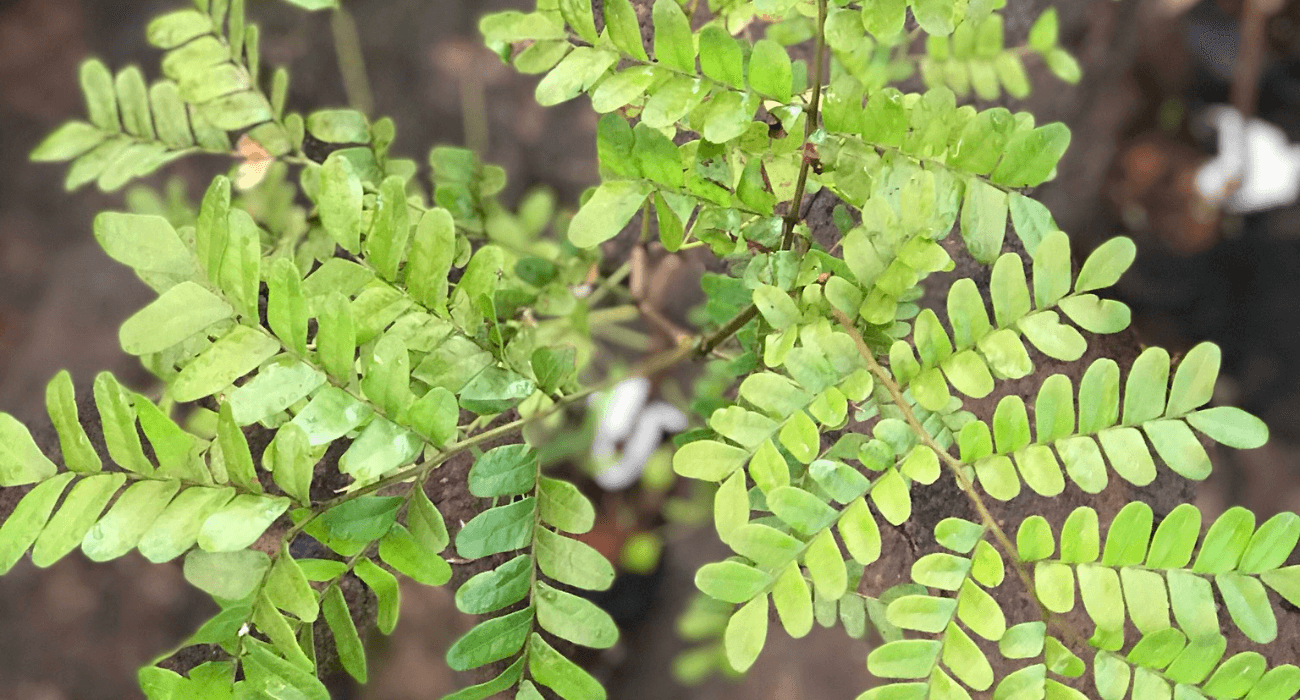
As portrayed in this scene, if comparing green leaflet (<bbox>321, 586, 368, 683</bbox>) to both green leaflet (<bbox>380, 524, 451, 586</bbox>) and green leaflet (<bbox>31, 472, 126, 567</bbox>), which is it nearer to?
green leaflet (<bbox>380, 524, 451, 586</bbox>)

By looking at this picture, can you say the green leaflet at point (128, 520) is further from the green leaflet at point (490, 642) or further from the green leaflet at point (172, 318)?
the green leaflet at point (490, 642)

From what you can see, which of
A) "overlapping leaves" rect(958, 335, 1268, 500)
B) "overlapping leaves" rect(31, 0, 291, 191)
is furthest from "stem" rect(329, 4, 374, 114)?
"overlapping leaves" rect(958, 335, 1268, 500)

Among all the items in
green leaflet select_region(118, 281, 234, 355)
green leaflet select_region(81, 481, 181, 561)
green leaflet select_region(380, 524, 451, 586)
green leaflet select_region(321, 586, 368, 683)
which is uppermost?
green leaflet select_region(118, 281, 234, 355)

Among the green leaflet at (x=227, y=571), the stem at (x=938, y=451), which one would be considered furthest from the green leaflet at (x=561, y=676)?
the stem at (x=938, y=451)

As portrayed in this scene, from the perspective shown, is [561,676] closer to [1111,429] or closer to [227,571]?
[227,571]

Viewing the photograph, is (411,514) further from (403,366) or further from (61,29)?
(61,29)

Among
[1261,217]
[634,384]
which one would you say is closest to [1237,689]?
[634,384]

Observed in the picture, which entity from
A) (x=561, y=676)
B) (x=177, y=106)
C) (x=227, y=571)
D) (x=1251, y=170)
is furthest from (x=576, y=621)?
(x=1251, y=170)
